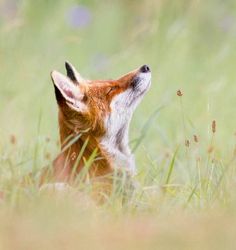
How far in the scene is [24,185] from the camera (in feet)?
18.4

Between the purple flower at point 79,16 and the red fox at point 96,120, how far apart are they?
4152 millimetres

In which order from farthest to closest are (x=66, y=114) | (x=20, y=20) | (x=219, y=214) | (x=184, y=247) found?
(x=20, y=20) < (x=66, y=114) < (x=219, y=214) < (x=184, y=247)

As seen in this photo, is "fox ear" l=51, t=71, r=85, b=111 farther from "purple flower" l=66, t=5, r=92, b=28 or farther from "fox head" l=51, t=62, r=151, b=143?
"purple flower" l=66, t=5, r=92, b=28

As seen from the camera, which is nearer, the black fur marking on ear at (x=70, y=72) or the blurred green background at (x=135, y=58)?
the black fur marking on ear at (x=70, y=72)

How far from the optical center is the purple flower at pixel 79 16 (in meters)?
11.0

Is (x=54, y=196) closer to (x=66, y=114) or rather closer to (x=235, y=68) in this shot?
(x=66, y=114)

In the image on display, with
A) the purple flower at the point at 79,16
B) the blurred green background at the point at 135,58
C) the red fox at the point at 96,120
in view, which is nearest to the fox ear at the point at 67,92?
the red fox at the point at 96,120

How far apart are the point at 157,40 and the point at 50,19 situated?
1.14 metres

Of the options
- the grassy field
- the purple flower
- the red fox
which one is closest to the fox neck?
the red fox

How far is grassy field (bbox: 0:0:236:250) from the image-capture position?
466cm

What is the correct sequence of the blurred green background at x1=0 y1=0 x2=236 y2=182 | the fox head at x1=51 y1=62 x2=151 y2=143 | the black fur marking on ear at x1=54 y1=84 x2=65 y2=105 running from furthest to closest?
the blurred green background at x1=0 y1=0 x2=236 y2=182 < the fox head at x1=51 y1=62 x2=151 y2=143 < the black fur marking on ear at x1=54 y1=84 x2=65 y2=105

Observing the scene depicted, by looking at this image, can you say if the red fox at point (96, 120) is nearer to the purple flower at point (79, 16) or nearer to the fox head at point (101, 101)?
the fox head at point (101, 101)

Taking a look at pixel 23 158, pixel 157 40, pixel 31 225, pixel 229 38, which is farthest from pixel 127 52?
pixel 31 225

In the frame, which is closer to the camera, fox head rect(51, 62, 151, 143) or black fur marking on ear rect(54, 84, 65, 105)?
black fur marking on ear rect(54, 84, 65, 105)
